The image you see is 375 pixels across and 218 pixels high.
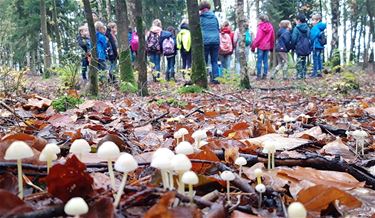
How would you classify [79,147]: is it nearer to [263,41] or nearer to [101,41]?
[101,41]

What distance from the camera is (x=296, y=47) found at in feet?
56.2

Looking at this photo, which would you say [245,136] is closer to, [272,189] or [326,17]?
[272,189]

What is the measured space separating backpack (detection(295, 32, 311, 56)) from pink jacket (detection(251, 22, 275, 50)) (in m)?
1.45

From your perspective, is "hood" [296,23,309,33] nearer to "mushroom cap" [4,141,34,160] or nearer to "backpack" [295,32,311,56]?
"backpack" [295,32,311,56]

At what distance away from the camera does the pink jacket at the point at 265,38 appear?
15.9m

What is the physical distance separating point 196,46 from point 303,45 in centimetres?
839

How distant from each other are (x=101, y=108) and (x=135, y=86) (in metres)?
5.32

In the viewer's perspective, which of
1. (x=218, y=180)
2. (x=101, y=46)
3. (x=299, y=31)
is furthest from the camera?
(x=299, y=31)

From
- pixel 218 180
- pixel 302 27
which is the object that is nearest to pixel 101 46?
pixel 302 27

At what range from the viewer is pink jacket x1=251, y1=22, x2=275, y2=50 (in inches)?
626

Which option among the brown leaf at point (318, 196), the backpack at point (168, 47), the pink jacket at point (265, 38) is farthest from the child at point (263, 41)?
the brown leaf at point (318, 196)

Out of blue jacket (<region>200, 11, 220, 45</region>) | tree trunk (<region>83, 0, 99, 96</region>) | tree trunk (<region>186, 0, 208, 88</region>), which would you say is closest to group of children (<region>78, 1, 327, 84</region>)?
blue jacket (<region>200, 11, 220, 45</region>)

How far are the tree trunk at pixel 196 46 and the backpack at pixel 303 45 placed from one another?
8.08 m

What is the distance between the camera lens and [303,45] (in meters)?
16.9
